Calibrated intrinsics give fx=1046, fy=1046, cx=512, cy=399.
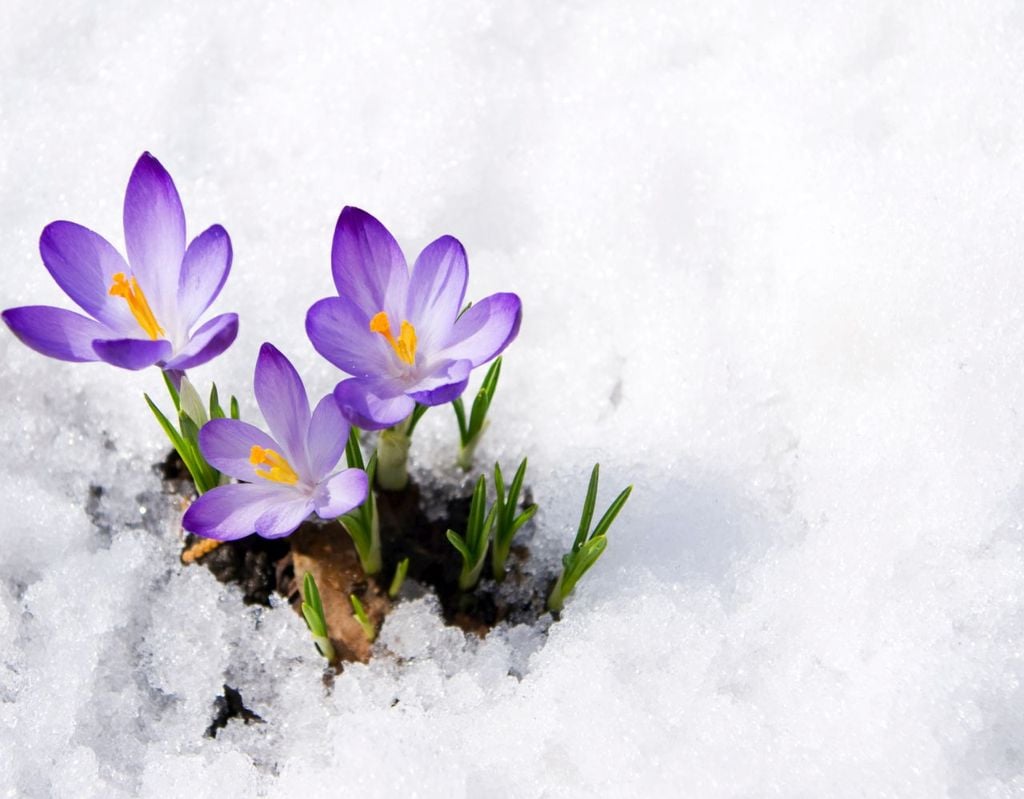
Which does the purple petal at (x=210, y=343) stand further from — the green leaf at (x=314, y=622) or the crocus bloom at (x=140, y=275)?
the green leaf at (x=314, y=622)

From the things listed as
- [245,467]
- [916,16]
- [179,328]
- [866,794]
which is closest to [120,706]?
[245,467]

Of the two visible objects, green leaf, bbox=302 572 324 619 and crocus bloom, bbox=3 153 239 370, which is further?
green leaf, bbox=302 572 324 619

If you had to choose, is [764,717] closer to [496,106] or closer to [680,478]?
Answer: [680,478]

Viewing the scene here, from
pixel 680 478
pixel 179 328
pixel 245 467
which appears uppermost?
pixel 179 328

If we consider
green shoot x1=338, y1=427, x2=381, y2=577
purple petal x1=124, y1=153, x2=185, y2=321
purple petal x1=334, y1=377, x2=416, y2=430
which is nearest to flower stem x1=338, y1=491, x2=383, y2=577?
green shoot x1=338, y1=427, x2=381, y2=577

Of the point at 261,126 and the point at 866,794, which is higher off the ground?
the point at 261,126

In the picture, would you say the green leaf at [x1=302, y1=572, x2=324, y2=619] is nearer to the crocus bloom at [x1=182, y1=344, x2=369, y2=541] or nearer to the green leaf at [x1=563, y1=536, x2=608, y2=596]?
the crocus bloom at [x1=182, y1=344, x2=369, y2=541]

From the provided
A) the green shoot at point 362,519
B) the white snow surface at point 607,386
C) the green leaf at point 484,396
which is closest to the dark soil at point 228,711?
the white snow surface at point 607,386
